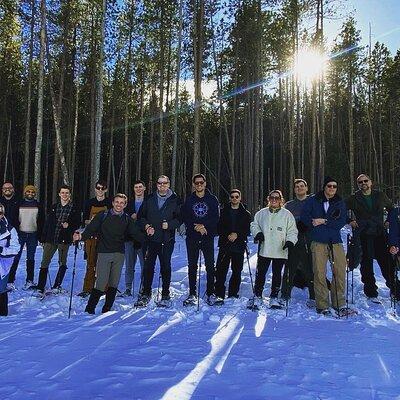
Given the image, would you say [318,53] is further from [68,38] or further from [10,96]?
[10,96]

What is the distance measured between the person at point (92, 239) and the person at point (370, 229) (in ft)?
14.8

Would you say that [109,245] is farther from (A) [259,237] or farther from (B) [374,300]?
(B) [374,300]

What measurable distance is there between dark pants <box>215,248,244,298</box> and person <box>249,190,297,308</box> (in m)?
0.41

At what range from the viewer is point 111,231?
20.9 feet

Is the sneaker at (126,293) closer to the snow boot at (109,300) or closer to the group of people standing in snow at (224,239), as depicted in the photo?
the group of people standing in snow at (224,239)

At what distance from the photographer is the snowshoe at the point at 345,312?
6.06 metres

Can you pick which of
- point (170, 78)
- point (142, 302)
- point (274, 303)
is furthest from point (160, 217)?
point (170, 78)

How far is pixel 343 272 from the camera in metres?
6.43

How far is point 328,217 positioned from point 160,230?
2761 millimetres

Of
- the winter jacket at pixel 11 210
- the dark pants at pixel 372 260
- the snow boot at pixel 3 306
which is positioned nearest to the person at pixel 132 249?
the snow boot at pixel 3 306

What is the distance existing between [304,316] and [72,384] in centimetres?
370

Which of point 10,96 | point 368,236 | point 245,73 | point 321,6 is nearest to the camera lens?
point 368,236

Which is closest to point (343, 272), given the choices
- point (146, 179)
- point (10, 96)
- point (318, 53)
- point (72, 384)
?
point (72, 384)

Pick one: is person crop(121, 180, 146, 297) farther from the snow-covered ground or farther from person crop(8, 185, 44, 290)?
person crop(8, 185, 44, 290)
